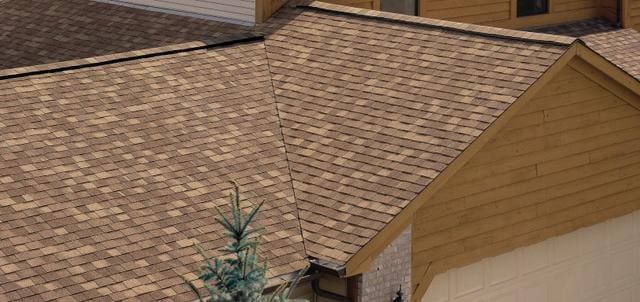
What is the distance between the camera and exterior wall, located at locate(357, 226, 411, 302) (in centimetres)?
1360

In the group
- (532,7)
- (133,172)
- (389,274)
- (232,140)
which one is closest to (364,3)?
(532,7)

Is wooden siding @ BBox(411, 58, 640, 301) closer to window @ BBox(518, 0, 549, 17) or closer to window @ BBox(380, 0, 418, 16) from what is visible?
window @ BBox(380, 0, 418, 16)

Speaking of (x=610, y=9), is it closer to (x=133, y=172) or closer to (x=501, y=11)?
(x=501, y=11)

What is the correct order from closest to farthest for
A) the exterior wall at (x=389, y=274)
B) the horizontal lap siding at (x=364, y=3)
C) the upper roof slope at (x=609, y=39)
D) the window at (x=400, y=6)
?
the exterior wall at (x=389, y=274) < the upper roof slope at (x=609, y=39) < the horizontal lap siding at (x=364, y=3) < the window at (x=400, y=6)

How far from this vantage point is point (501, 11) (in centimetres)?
2270

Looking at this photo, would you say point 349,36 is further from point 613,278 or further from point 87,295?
point 87,295

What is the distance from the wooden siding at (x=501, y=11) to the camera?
21.8m

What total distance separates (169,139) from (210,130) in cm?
59

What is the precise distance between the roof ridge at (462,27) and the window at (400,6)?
205 cm

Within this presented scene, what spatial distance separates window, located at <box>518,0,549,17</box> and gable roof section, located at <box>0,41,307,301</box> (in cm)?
706

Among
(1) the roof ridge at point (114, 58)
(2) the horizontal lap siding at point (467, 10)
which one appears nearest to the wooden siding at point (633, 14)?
(2) the horizontal lap siding at point (467, 10)

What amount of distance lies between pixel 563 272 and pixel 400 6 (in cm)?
636

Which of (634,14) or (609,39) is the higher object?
(609,39)

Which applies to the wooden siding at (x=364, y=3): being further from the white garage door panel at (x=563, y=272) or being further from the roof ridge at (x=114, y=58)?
the white garage door panel at (x=563, y=272)
